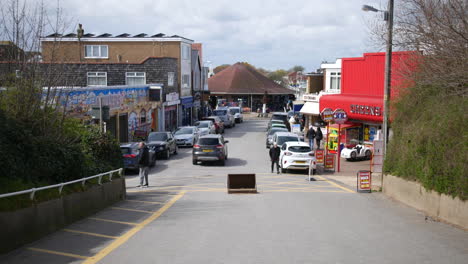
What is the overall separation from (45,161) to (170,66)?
3761cm

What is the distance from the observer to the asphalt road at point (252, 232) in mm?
9297

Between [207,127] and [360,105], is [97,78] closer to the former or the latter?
[207,127]

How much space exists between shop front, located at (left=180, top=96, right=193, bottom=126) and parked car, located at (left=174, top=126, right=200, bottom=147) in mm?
16370

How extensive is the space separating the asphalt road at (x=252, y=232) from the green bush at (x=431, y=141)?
1101 millimetres

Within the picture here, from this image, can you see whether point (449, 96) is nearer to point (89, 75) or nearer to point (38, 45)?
point (38, 45)

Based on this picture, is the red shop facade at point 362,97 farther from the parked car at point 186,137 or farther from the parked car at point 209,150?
the parked car at point 186,137

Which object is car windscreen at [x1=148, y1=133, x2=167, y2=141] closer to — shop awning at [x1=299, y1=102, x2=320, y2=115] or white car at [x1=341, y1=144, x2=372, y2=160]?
white car at [x1=341, y1=144, x2=372, y2=160]

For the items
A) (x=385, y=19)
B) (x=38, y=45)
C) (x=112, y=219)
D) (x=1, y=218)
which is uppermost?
(x=385, y=19)

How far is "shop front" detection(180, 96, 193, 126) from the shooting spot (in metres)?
55.9

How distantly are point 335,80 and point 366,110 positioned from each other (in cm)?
1760

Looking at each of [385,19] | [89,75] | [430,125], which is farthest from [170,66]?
[430,125]

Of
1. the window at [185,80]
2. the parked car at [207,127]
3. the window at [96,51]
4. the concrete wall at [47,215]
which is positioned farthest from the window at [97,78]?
the concrete wall at [47,215]

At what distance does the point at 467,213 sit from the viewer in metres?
12.2

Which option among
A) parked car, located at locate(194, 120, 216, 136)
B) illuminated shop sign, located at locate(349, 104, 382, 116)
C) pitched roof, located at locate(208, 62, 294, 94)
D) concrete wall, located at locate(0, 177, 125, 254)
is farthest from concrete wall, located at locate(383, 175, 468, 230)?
pitched roof, located at locate(208, 62, 294, 94)
